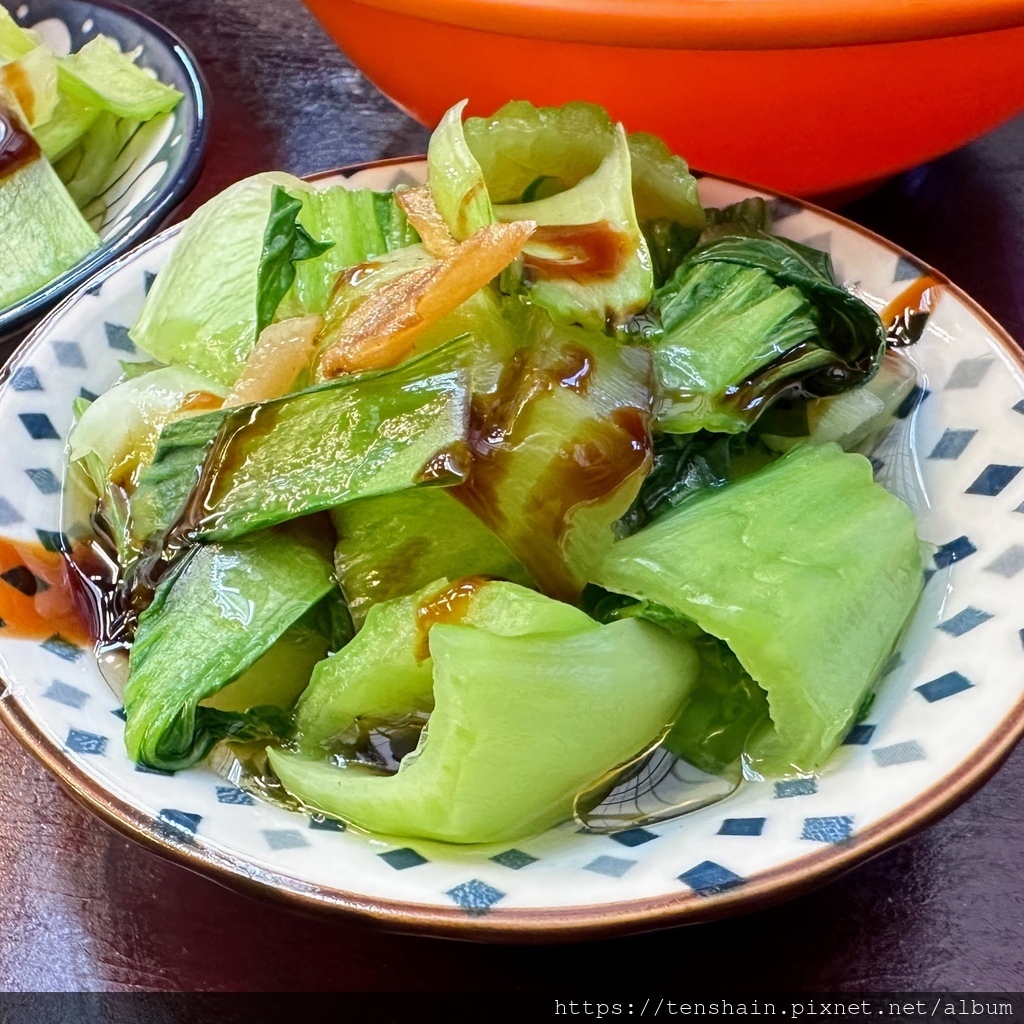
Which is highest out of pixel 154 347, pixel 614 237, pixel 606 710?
pixel 614 237

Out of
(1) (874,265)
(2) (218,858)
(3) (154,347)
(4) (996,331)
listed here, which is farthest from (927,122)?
(2) (218,858)

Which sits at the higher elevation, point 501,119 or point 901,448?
point 501,119

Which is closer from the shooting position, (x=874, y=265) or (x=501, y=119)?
(x=501, y=119)

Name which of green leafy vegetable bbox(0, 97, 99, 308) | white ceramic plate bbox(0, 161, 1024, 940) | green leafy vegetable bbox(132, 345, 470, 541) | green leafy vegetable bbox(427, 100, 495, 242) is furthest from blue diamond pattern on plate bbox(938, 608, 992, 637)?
green leafy vegetable bbox(0, 97, 99, 308)

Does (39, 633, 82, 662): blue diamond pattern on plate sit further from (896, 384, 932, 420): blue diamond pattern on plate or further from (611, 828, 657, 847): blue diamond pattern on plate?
(896, 384, 932, 420): blue diamond pattern on plate

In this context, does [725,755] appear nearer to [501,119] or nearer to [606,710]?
[606,710]

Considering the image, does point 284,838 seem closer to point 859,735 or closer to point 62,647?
point 62,647
